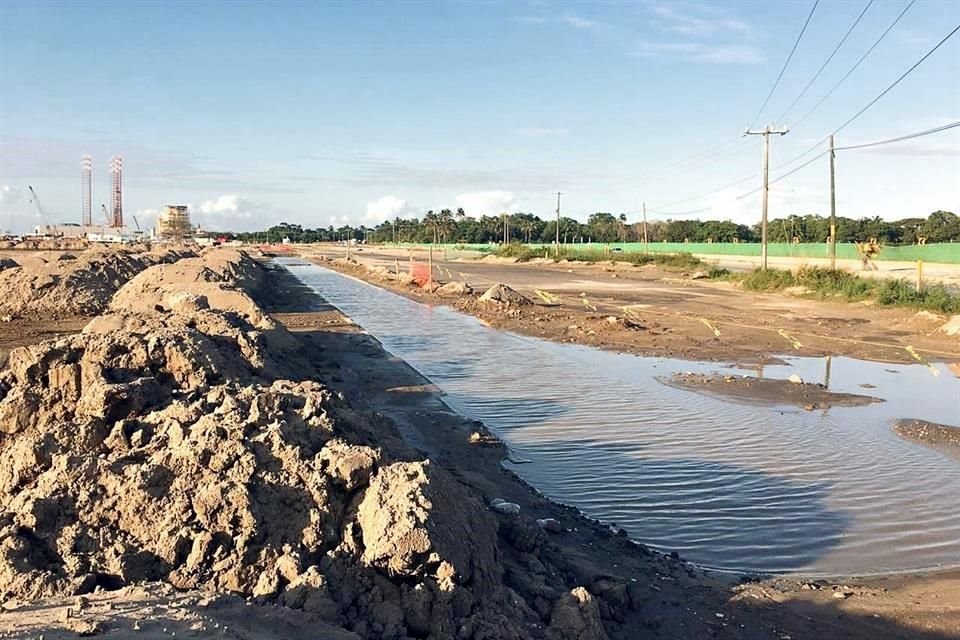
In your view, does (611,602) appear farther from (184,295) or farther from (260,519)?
(184,295)

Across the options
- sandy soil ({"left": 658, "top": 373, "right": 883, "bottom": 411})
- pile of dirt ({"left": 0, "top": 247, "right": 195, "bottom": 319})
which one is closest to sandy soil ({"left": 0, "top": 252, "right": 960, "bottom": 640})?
sandy soil ({"left": 658, "top": 373, "right": 883, "bottom": 411})

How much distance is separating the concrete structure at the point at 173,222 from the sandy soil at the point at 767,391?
133m

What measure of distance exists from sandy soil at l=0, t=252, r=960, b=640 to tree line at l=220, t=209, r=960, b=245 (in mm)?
82749

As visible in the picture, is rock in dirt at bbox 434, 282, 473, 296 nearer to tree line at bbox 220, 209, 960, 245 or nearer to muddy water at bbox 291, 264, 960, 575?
muddy water at bbox 291, 264, 960, 575

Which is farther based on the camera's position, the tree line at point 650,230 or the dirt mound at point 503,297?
the tree line at point 650,230

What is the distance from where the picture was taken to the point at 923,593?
19.8ft

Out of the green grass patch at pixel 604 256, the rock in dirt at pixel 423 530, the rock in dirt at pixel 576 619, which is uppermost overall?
the green grass patch at pixel 604 256

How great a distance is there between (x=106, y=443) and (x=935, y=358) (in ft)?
62.0

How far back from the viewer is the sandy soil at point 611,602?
10.9ft

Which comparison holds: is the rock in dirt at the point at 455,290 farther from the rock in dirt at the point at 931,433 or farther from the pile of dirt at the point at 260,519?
the pile of dirt at the point at 260,519

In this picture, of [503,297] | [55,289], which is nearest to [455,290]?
[503,297]

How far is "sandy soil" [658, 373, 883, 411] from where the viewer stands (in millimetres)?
13320

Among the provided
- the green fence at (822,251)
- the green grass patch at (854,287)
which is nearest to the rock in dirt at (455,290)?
the green grass patch at (854,287)

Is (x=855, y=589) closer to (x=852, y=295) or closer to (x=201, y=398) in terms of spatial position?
(x=201, y=398)
